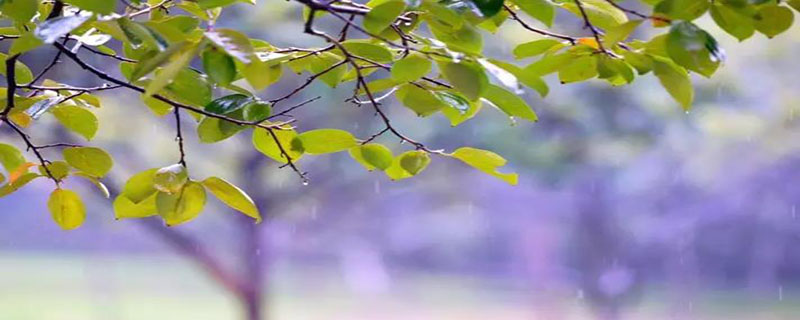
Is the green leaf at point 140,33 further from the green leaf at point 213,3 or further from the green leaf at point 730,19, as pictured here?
the green leaf at point 730,19

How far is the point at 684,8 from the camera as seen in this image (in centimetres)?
34

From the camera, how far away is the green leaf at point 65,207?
550 millimetres

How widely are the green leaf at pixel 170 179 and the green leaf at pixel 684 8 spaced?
0.76 ft

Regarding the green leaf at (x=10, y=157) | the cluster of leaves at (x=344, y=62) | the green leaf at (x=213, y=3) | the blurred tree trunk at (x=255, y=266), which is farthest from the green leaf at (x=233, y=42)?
the blurred tree trunk at (x=255, y=266)

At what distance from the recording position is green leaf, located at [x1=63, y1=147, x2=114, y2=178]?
1.72 feet

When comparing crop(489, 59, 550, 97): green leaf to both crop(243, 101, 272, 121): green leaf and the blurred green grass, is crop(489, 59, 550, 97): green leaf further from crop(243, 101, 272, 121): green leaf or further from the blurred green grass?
the blurred green grass

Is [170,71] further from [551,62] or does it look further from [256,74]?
[551,62]

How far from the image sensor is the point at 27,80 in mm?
556

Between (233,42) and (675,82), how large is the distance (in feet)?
0.59

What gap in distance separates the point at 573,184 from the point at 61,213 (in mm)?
1754

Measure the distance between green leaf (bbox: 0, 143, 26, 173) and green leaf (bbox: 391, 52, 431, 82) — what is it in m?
0.30

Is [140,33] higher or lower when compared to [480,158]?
higher

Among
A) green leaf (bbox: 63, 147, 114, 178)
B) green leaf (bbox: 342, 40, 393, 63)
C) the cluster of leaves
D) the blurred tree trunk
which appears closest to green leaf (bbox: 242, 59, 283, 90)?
the cluster of leaves

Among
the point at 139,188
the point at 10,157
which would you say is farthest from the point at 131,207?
the point at 10,157
